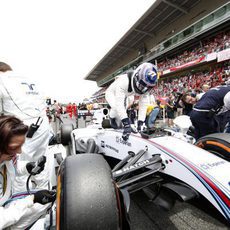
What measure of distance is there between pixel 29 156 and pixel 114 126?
1.45 m

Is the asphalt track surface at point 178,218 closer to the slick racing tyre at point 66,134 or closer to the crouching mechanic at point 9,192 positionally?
the crouching mechanic at point 9,192

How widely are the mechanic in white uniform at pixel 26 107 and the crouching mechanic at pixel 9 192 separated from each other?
0.41 m

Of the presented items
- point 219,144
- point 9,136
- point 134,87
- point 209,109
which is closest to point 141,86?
point 134,87

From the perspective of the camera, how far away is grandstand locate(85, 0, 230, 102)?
10328 mm

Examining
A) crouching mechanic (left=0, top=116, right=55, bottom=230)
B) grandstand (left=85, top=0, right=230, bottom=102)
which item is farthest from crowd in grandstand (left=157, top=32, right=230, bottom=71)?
crouching mechanic (left=0, top=116, right=55, bottom=230)

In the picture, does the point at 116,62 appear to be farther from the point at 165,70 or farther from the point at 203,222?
the point at 203,222

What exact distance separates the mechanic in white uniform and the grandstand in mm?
7940

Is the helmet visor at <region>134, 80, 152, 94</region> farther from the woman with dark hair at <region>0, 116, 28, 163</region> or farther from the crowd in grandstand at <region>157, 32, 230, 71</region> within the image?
the crowd in grandstand at <region>157, 32, 230, 71</region>

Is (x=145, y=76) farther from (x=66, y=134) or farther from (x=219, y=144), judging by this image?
(x=66, y=134)

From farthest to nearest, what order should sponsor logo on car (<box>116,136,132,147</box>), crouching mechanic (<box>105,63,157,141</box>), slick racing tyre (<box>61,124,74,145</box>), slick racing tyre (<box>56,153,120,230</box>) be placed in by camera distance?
slick racing tyre (<box>61,124,74,145</box>)
crouching mechanic (<box>105,63,157,141</box>)
sponsor logo on car (<box>116,136,132,147</box>)
slick racing tyre (<box>56,153,120,230</box>)

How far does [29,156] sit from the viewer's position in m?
1.67

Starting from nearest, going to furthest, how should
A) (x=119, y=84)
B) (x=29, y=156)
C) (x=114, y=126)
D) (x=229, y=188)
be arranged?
(x=229, y=188), (x=29, y=156), (x=119, y=84), (x=114, y=126)

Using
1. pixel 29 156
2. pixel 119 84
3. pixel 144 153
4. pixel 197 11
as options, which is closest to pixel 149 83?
pixel 119 84

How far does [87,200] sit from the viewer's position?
2.43 feet
